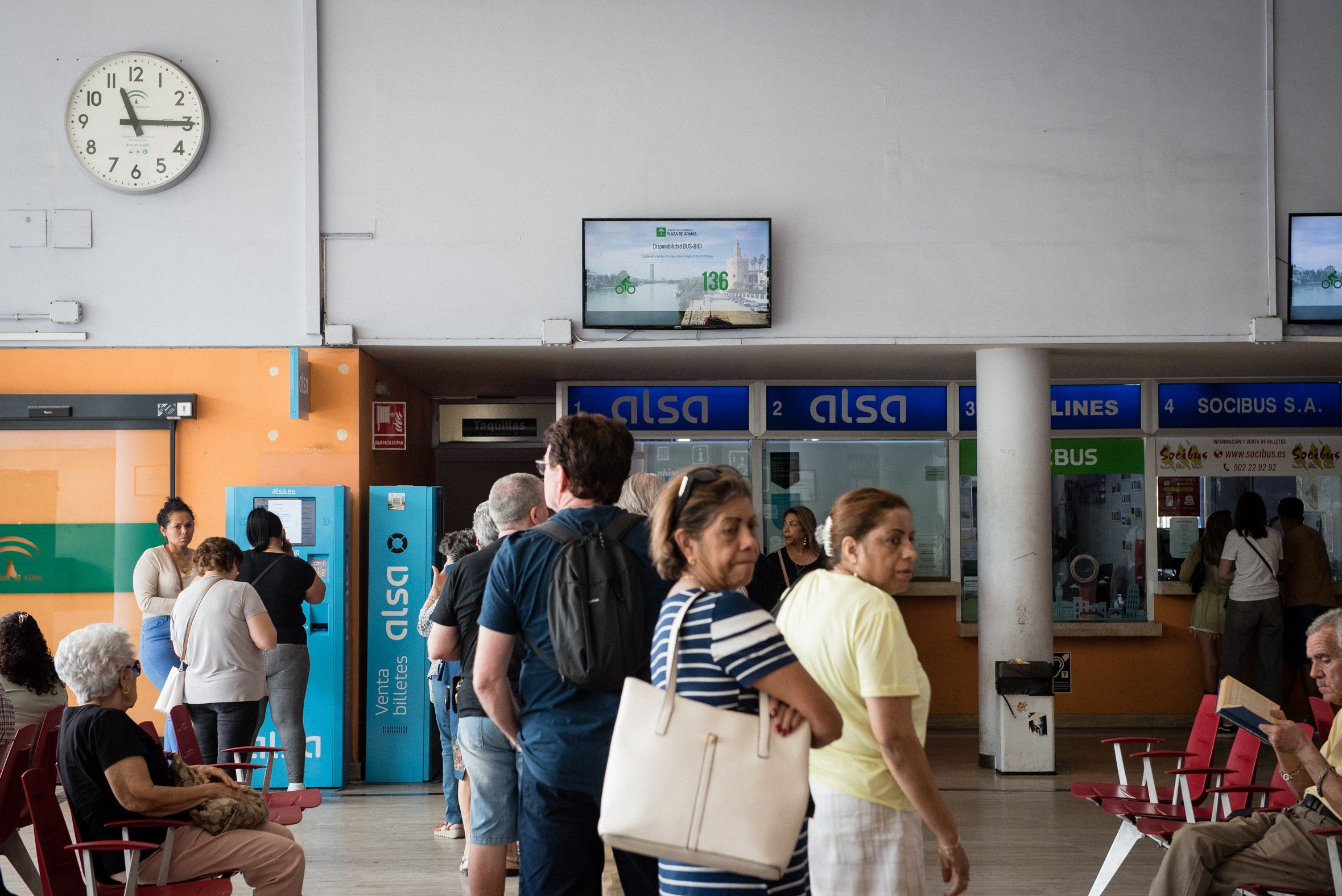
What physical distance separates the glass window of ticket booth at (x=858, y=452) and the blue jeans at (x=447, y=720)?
12.4ft

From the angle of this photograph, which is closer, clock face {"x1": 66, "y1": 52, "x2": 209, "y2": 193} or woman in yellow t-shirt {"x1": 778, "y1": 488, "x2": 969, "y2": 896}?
woman in yellow t-shirt {"x1": 778, "y1": 488, "x2": 969, "y2": 896}

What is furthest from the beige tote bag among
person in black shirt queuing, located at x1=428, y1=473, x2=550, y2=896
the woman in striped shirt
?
person in black shirt queuing, located at x1=428, y1=473, x2=550, y2=896

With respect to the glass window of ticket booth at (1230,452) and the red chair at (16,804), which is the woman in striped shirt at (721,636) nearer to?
the red chair at (16,804)

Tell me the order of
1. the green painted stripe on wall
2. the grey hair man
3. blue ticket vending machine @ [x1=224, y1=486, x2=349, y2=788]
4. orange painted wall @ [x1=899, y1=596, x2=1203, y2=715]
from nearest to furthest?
the grey hair man
blue ticket vending machine @ [x1=224, y1=486, x2=349, y2=788]
the green painted stripe on wall
orange painted wall @ [x1=899, y1=596, x2=1203, y2=715]

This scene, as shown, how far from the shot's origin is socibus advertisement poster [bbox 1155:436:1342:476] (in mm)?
8562

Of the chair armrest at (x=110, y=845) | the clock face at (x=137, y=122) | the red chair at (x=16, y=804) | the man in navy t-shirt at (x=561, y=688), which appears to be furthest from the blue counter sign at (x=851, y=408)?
the man in navy t-shirt at (x=561, y=688)

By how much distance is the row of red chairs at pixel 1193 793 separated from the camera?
4.02 m

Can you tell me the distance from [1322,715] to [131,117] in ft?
22.5

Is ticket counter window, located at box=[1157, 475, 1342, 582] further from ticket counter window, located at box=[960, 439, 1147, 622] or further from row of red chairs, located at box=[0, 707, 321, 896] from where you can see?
row of red chairs, located at box=[0, 707, 321, 896]

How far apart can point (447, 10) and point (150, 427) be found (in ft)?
10.1

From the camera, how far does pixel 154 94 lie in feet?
22.2

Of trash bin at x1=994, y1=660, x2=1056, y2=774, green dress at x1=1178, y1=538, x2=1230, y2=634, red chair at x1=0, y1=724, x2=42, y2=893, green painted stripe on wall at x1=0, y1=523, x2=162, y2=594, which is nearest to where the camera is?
red chair at x1=0, y1=724, x2=42, y2=893

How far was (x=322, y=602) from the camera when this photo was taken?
6660 millimetres

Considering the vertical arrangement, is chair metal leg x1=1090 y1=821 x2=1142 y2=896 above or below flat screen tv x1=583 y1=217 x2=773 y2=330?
below
